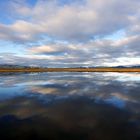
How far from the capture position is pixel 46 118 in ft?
35.1

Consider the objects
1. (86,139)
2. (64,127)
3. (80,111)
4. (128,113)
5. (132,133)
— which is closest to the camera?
(86,139)

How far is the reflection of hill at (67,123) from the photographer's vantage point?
26.2 ft

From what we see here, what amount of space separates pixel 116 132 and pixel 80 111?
4.16 m

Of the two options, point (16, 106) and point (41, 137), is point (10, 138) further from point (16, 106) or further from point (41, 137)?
point (16, 106)

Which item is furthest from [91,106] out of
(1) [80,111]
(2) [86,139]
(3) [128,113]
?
(2) [86,139]

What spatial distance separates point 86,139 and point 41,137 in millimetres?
1862

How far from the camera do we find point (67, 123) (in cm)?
978

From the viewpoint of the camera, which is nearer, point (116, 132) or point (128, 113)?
point (116, 132)

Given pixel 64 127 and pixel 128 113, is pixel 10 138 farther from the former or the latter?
pixel 128 113

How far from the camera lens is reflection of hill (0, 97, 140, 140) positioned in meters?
7.98

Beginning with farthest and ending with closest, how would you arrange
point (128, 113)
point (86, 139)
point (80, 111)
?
1. point (80, 111)
2. point (128, 113)
3. point (86, 139)

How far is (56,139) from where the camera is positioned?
24.9 feet

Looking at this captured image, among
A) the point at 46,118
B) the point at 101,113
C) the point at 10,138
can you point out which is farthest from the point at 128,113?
the point at 10,138

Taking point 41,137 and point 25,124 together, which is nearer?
point 41,137
